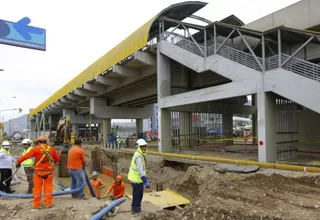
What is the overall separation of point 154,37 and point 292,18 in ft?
28.9

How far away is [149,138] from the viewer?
4694 centimetres

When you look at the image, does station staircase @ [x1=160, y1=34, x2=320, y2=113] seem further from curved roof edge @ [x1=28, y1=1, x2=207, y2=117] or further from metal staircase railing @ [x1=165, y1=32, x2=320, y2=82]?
curved roof edge @ [x1=28, y1=1, x2=207, y2=117]

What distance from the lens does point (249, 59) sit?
14242mm

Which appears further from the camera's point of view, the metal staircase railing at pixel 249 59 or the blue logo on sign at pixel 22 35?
the blue logo on sign at pixel 22 35

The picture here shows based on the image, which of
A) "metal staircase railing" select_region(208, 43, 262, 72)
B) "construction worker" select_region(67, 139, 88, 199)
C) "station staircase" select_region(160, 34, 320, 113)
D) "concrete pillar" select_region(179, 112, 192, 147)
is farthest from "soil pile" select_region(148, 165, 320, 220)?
"concrete pillar" select_region(179, 112, 192, 147)

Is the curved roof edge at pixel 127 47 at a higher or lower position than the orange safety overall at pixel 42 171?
higher

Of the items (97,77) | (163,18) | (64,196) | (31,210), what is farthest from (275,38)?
(97,77)

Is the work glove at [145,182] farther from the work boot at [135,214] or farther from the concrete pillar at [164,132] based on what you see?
the concrete pillar at [164,132]

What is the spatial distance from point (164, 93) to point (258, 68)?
6.66m

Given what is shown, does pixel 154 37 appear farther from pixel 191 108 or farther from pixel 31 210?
pixel 31 210

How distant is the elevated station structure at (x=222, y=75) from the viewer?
37.9 ft

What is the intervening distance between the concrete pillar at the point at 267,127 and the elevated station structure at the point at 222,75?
0.04 meters

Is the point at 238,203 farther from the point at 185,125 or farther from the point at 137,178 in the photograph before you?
the point at 185,125

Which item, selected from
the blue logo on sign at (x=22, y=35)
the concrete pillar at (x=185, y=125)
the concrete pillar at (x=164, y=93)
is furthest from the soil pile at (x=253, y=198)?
the blue logo on sign at (x=22, y=35)
